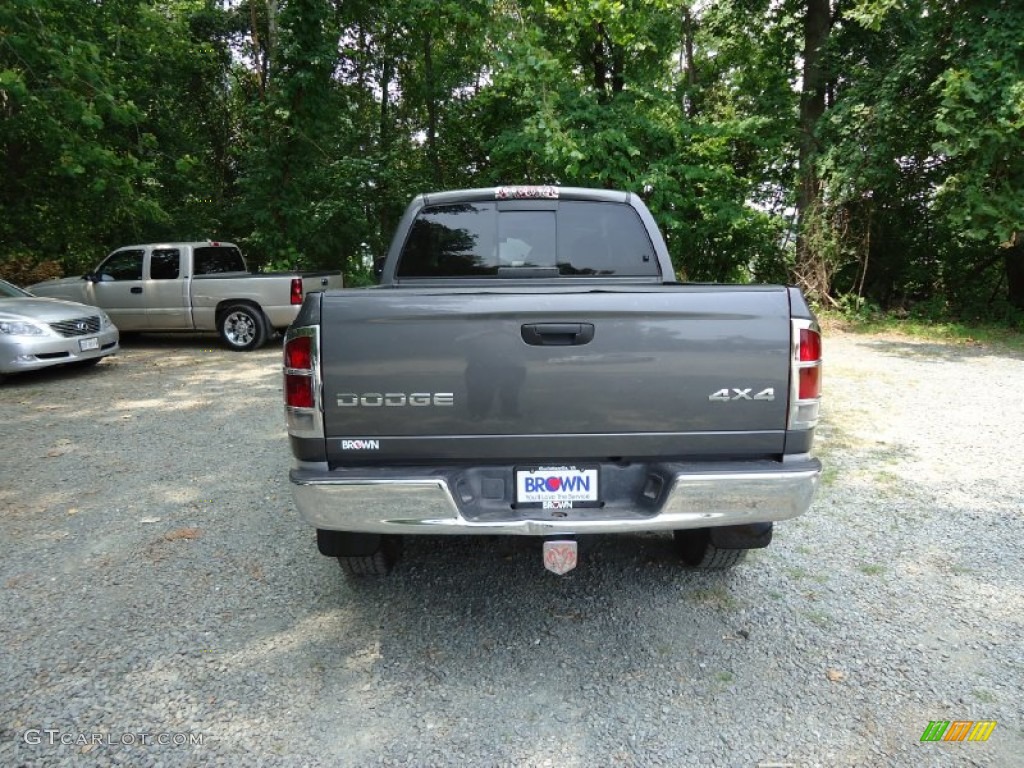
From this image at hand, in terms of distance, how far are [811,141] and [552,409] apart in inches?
529

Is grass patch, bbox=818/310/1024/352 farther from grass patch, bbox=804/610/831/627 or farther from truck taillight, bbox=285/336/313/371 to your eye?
truck taillight, bbox=285/336/313/371

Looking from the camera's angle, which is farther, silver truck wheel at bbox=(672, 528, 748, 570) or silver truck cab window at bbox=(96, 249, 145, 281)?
silver truck cab window at bbox=(96, 249, 145, 281)

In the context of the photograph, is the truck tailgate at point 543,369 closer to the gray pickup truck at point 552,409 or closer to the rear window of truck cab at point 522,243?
the gray pickup truck at point 552,409

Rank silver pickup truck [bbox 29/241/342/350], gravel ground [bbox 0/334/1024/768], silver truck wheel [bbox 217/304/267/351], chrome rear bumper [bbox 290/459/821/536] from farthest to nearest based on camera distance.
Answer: silver truck wheel [bbox 217/304/267/351] → silver pickup truck [bbox 29/241/342/350] → chrome rear bumper [bbox 290/459/821/536] → gravel ground [bbox 0/334/1024/768]

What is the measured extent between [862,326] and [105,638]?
1328 cm

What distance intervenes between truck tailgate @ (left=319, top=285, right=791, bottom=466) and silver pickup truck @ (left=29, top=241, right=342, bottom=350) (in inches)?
342

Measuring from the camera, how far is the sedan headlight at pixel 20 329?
8117mm

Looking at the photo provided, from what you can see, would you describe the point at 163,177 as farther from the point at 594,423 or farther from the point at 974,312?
the point at 974,312

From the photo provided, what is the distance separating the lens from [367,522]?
250 cm

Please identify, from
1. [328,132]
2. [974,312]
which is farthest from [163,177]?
[974,312]

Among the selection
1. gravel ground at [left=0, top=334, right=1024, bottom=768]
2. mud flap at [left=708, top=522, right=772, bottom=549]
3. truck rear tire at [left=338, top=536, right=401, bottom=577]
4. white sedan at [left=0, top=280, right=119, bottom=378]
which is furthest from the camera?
white sedan at [left=0, top=280, right=119, bottom=378]

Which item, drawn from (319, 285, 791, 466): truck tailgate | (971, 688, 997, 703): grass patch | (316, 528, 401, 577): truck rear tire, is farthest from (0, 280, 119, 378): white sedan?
(971, 688, 997, 703): grass patch

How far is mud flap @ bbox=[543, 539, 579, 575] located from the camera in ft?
8.45

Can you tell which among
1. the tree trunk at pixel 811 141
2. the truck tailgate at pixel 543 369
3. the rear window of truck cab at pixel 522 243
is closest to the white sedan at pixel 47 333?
the rear window of truck cab at pixel 522 243
